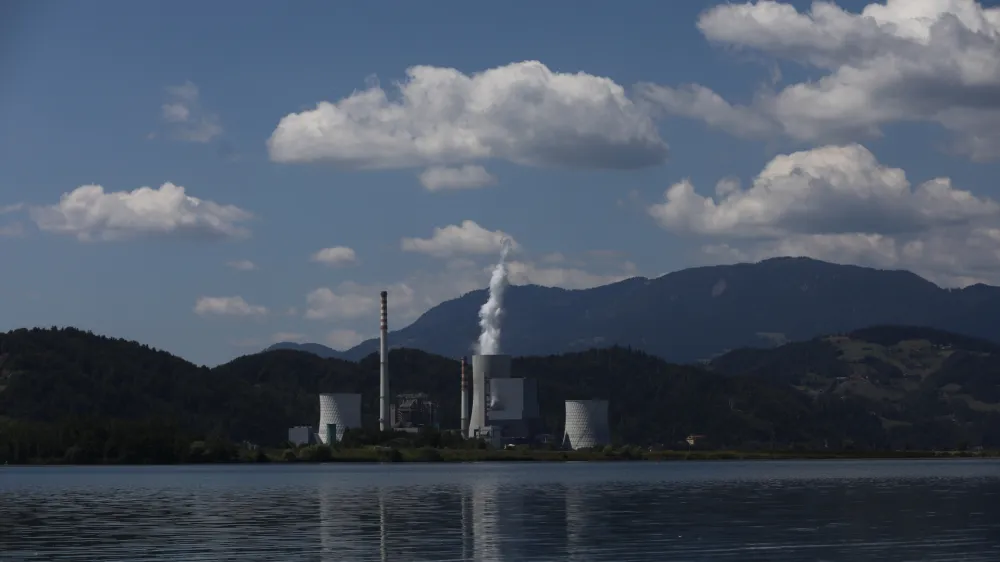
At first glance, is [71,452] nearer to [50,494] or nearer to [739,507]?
[50,494]

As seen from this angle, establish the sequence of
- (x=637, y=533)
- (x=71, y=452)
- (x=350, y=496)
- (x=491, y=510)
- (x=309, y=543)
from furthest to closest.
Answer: (x=71, y=452) < (x=350, y=496) < (x=491, y=510) < (x=637, y=533) < (x=309, y=543)

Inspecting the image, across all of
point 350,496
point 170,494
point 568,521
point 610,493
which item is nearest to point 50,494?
point 170,494

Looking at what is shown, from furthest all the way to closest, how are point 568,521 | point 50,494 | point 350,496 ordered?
point 50,494 → point 350,496 → point 568,521

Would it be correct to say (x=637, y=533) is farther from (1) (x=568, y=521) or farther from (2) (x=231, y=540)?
(2) (x=231, y=540)

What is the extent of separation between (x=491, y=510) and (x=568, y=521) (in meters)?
10.4

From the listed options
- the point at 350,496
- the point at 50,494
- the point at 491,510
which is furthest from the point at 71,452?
the point at 491,510

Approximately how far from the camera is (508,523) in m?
65.9

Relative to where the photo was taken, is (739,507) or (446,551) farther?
(739,507)

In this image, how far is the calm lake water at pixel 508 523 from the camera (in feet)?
166

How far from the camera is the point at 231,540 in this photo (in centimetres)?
5609

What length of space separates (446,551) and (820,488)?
5979 centimetres

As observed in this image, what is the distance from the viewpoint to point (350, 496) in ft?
312

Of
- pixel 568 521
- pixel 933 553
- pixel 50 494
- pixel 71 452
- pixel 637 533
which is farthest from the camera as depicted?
pixel 71 452

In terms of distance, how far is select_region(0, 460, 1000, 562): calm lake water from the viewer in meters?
50.5
